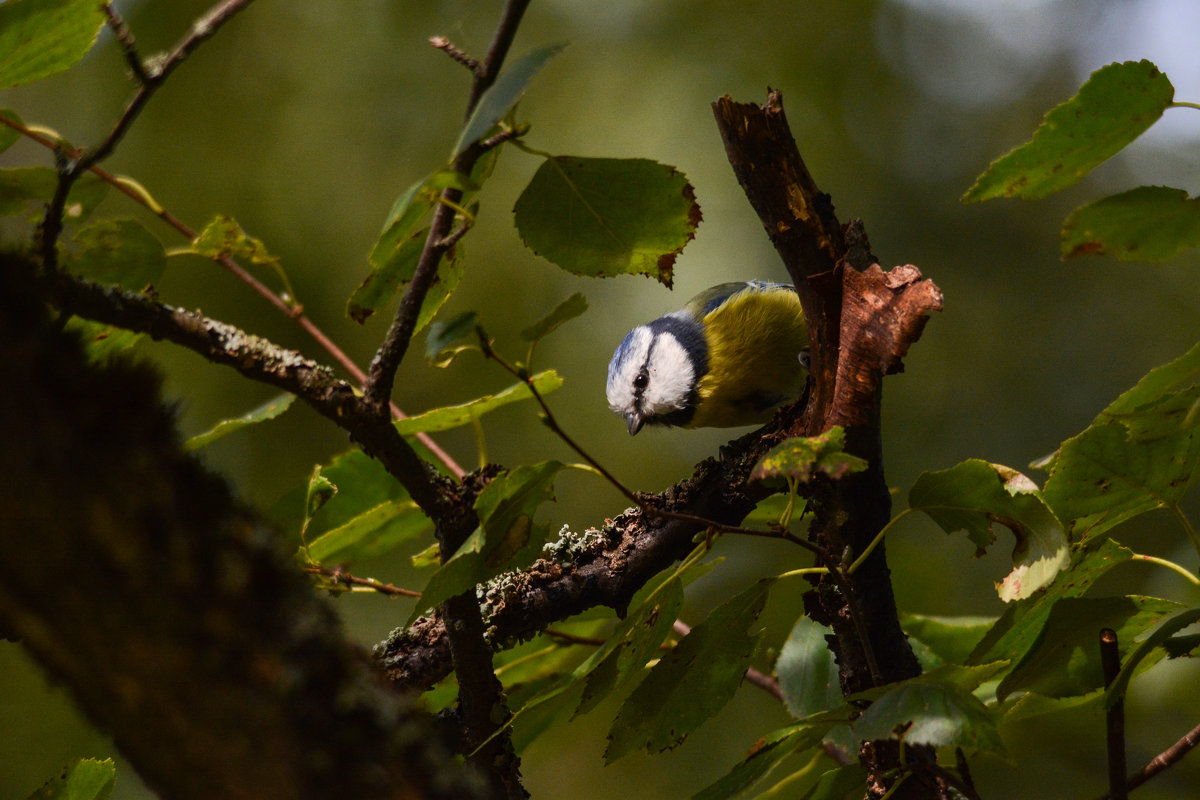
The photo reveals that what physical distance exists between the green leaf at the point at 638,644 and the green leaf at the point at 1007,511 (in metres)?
0.26

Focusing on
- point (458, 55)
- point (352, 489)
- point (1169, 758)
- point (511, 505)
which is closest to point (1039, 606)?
point (1169, 758)

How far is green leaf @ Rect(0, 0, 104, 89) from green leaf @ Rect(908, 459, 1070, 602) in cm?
88

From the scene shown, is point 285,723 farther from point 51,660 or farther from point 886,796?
point 886,796

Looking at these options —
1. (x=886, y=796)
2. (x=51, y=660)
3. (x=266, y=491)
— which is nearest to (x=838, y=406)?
(x=886, y=796)

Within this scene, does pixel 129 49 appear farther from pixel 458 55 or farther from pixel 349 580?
pixel 349 580

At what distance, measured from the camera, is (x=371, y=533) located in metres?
1.22

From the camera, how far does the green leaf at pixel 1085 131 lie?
739mm

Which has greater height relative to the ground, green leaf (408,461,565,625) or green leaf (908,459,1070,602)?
green leaf (408,461,565,625)

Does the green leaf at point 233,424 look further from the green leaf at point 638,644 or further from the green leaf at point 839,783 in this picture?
the green leaf at point 839,783

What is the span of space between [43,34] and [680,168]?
3.81 m

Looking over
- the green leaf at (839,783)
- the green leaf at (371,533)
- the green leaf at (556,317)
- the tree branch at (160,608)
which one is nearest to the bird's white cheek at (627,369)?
the green leaf at (371,533)

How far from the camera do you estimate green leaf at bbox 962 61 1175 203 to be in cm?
74

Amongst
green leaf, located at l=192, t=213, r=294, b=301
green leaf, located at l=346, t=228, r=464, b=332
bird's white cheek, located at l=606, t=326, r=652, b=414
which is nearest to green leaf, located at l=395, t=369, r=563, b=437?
green leaf, located at l=346, t=228, r=464, b=332

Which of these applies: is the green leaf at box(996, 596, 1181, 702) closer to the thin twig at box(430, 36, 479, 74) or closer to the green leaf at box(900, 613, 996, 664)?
the green leaf at box(900, 613, 996, 664)
